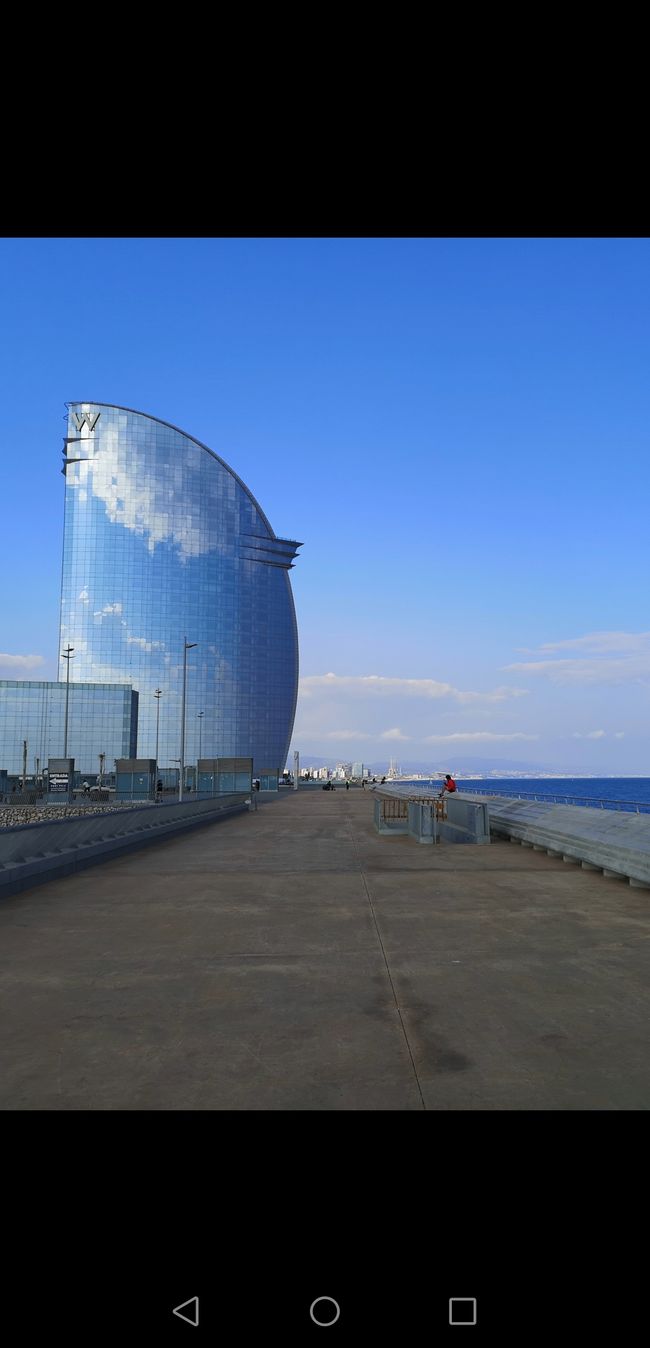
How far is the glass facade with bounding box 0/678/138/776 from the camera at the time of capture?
418ft

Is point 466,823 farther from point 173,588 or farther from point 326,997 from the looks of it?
point 173,588

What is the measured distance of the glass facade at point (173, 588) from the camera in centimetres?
15362

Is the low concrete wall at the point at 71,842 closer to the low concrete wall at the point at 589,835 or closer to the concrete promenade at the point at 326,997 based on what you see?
the concrete promenade at the point at 326,997

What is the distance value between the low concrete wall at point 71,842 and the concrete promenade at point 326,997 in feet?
2.05

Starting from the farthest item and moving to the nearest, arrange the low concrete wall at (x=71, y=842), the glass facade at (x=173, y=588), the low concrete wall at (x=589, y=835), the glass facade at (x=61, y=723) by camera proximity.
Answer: the glass facade at (x=173, y=588), the glass facade at (x=61, y=723), the low concrete wall at (x=589, y=835), the low concrete wall at (x=71, y=842)
